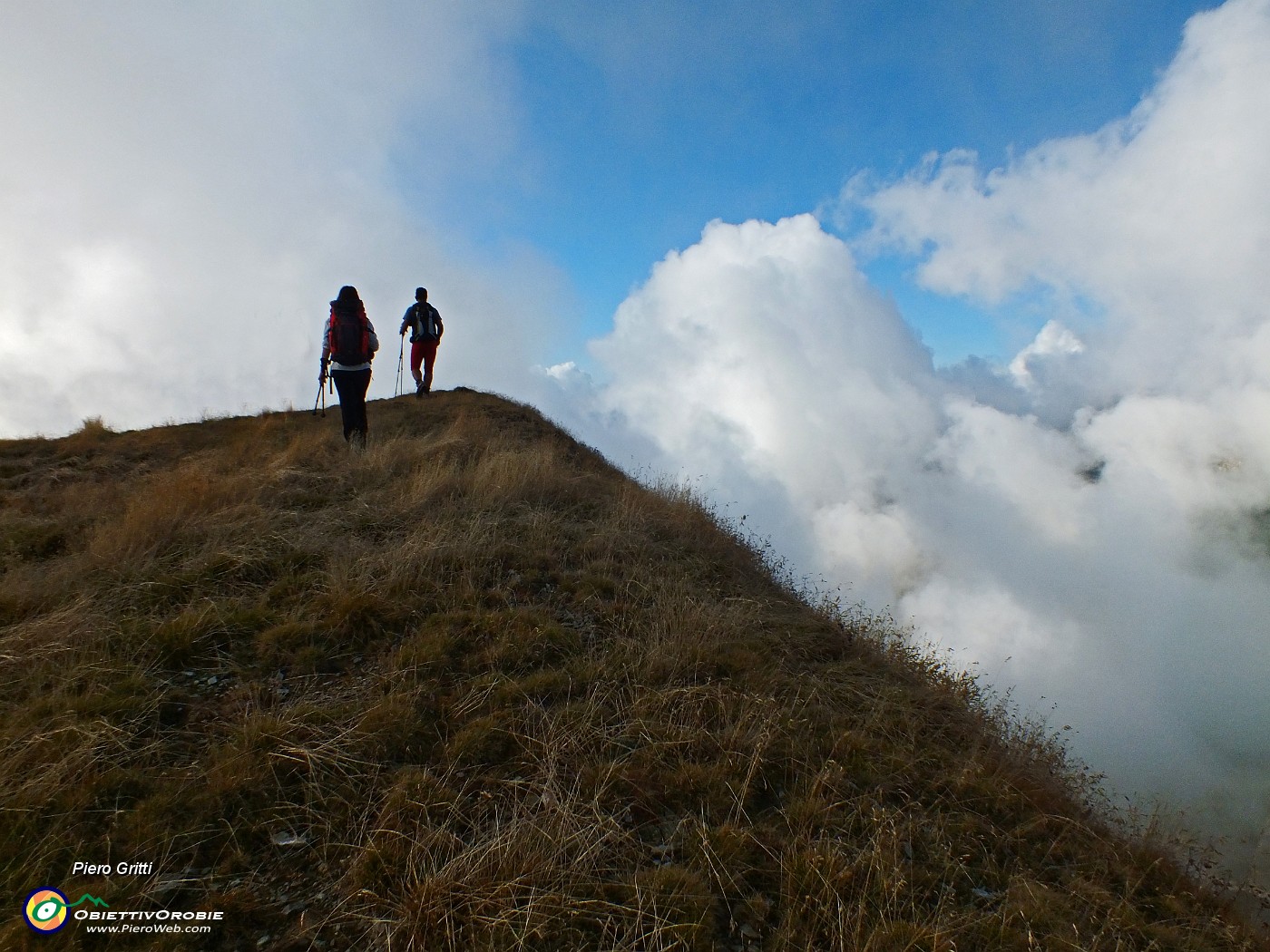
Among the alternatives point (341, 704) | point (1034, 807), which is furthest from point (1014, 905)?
point (341, 704)

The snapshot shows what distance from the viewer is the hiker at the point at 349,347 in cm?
907

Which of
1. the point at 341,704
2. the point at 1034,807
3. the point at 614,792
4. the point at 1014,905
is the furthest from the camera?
the point at 1034,807

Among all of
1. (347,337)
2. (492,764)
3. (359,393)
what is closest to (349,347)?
(347,337)

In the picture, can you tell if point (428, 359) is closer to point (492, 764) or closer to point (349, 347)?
point (349, 347)

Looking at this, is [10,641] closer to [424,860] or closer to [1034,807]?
[424,860]

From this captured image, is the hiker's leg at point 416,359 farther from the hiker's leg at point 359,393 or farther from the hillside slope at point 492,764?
the hillside slope at point 492,764

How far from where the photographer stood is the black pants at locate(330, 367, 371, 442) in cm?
927

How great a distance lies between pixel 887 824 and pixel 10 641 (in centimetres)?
529

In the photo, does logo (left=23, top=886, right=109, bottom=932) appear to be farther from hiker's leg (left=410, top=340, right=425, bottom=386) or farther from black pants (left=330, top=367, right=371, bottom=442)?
hiker's leg (left=410, top=340, right=425, bottom=386)

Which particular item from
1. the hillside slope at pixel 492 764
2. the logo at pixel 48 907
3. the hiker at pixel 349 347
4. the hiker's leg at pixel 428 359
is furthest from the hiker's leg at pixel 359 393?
the logo at pixel 48 907

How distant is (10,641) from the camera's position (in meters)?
3.66

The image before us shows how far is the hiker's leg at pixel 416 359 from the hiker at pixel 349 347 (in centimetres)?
465

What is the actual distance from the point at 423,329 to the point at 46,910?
12660mm

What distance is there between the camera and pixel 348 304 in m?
9.16
